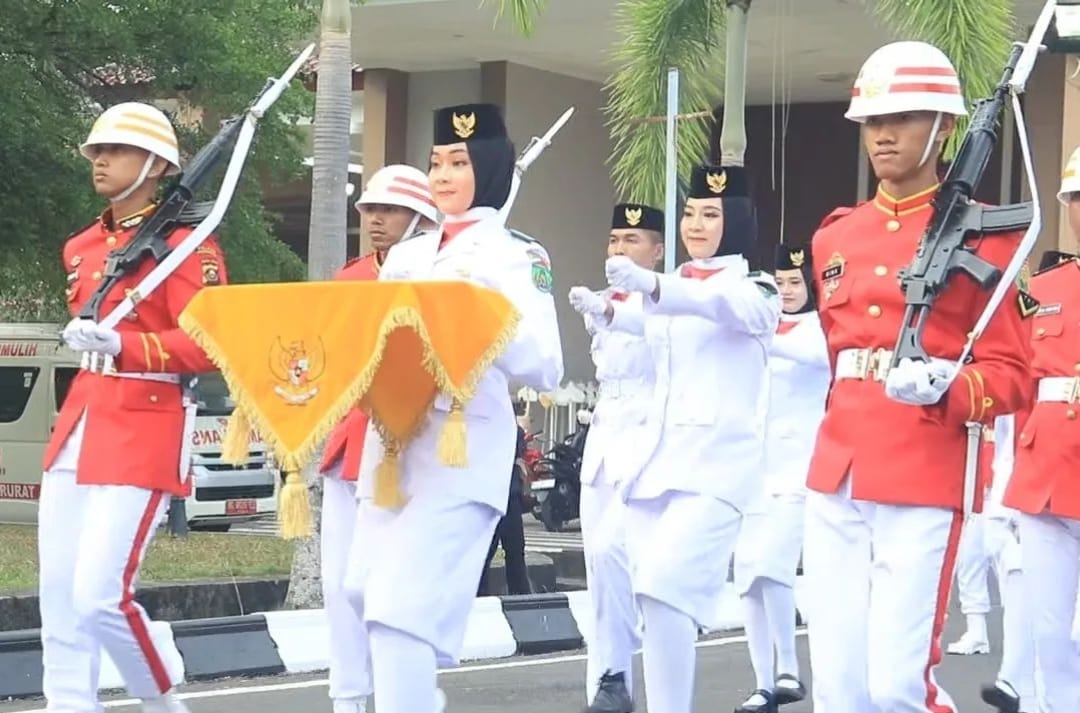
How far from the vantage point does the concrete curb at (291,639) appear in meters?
8.98

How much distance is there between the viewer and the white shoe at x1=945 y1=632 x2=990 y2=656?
1111cm

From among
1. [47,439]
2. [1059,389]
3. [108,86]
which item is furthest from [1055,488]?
[47,439]

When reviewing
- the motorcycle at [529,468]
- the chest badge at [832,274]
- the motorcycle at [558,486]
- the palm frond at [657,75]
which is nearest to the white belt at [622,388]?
the chest badge at [832,274]

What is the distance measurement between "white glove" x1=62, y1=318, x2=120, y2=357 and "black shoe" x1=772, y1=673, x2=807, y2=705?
3.58 m

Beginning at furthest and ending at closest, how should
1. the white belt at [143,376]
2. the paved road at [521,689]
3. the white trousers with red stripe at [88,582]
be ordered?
the paved road at [521,689]
the white belt at [143,376]
the white trousers with red stripe at [88,582]

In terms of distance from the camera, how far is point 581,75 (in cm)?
2853

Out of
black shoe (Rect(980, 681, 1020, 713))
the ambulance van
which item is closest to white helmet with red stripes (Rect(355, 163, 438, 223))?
black shoe (Rect(980, 681, 1020, 713))

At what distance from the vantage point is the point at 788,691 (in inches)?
357

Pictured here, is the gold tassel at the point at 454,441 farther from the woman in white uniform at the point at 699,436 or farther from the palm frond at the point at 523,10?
the palm frond at the point at 523,10

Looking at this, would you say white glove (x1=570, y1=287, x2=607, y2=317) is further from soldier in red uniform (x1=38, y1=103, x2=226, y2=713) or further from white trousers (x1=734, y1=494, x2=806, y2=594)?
white trousers (x1=734, y1=494, x2=806, y2=594)

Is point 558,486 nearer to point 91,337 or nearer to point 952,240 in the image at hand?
point 91,337

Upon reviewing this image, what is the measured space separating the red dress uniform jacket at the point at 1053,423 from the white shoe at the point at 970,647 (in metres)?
3.82

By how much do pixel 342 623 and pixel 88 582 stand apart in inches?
39.5

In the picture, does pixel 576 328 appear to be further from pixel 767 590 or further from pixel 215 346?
pixel 215 346
